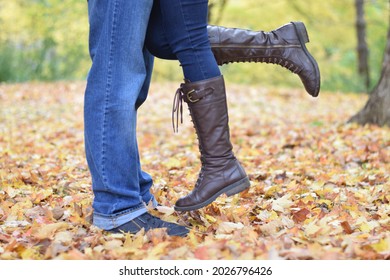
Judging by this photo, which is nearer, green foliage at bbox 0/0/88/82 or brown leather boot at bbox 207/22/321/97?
brown leather boot at bbox 207/22/321/97

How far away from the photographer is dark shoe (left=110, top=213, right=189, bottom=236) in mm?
2293

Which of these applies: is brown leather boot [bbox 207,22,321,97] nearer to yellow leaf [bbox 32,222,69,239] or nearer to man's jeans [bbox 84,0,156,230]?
man's jeans [bbox 84,0,156,230]

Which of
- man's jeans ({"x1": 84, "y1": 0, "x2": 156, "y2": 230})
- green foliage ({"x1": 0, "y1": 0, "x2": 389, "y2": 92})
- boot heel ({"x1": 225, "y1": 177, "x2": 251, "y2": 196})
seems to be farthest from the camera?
green foliage ({"x1": 0, "y1": 0, "x2": 389, "y2": 92})

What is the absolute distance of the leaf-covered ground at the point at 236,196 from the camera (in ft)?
6.83

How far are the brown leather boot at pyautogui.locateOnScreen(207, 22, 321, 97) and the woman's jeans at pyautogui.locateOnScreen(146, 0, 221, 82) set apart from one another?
13.6 inches

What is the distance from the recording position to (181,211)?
2.44 meters

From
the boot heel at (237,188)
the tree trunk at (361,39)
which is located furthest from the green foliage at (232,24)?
the boot heel at (237,188)

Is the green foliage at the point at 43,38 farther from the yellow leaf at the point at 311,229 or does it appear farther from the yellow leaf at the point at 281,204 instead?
the yellow leaf at the point at 311,229

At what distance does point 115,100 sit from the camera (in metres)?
2.20

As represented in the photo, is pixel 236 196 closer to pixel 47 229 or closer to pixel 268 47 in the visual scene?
pixel 268 47

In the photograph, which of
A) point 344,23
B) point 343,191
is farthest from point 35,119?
point 344,23

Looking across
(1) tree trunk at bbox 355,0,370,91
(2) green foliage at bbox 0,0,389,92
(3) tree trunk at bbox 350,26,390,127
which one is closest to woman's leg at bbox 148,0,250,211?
(3) tree trunk at bbox 350,26,390,127

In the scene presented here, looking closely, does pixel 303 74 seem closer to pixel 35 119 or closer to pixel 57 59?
pixel 35 119
